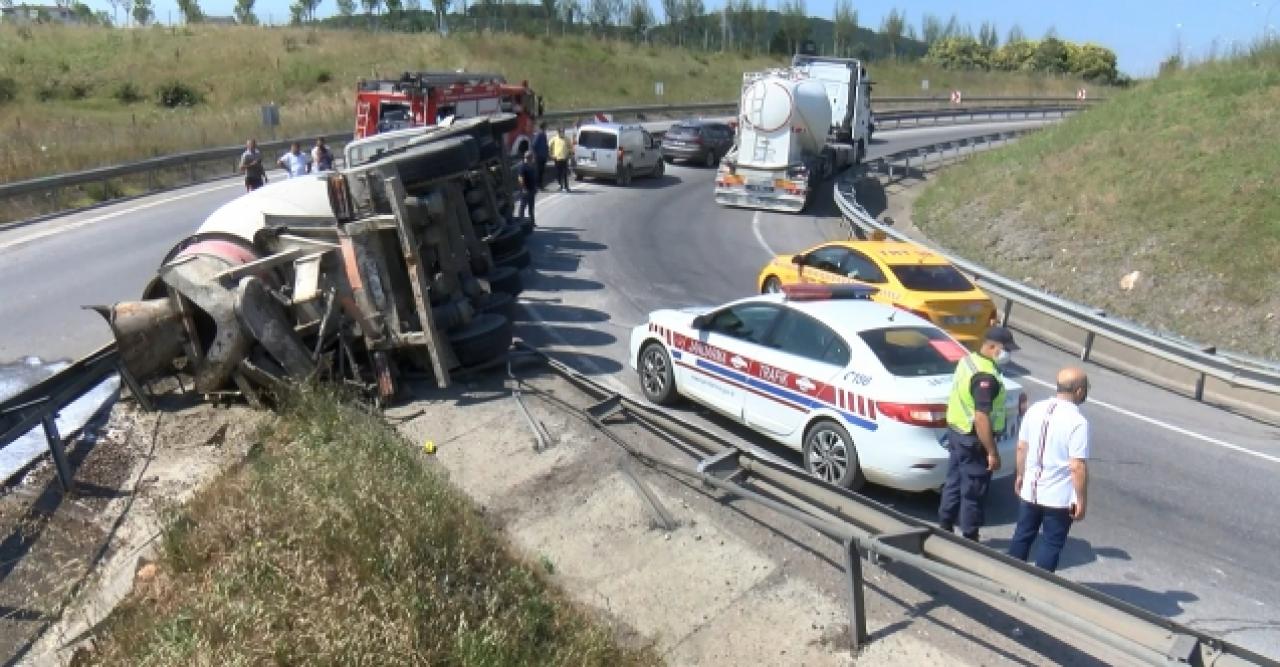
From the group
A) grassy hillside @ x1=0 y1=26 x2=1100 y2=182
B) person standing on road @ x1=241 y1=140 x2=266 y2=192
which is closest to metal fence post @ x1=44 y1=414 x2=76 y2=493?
person standing on road @ x1=241 y1=140 x2=266 y2=192

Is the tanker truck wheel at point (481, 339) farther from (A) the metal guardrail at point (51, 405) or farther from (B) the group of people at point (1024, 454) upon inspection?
(B) the group of people at point (1024, 454)

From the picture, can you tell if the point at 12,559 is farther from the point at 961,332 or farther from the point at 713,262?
the point at 713,262

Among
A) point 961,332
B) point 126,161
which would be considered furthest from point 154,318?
point 126,161

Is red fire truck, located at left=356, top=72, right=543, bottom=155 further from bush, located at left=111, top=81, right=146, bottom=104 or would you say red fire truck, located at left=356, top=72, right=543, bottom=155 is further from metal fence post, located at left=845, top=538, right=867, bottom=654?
bush, located at left=111, top=81, right=146, bottom=104

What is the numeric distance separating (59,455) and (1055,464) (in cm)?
747

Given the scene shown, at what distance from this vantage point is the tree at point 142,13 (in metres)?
69.0

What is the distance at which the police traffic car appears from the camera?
26.9 feet

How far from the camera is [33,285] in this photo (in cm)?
1511

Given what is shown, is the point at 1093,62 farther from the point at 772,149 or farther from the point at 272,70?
the point at 772,149

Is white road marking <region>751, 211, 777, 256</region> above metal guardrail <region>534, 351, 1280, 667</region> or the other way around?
the other way around

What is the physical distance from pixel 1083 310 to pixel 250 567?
11.5 m

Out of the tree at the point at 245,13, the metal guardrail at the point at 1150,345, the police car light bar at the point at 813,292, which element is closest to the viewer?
the police car light bar at the point at 813,292

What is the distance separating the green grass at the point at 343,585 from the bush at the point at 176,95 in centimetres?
Answer: 4911

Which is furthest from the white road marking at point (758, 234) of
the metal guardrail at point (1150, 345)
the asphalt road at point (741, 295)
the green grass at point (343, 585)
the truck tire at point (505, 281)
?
the green grass at point (343, 585)
